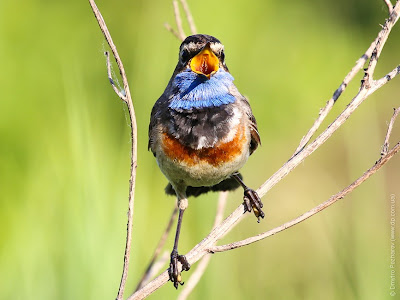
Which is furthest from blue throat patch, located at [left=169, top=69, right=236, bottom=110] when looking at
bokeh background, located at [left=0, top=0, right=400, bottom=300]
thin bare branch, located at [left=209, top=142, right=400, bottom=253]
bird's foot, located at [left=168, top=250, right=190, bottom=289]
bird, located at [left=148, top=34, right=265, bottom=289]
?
thin bare branch, located at [left=209, top=142, right=400, bottom=253]

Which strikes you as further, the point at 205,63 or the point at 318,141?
the point at 205,63

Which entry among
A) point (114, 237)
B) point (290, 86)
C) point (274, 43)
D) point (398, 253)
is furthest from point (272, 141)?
point (114, 237)

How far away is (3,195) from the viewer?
4.42 metres

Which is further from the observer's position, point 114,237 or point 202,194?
point 202,194

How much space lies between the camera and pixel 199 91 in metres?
3.26

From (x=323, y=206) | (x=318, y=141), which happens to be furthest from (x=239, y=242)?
(x=318, y=141)

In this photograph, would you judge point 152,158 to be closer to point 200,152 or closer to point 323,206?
point 200,152

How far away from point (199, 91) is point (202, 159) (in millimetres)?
313

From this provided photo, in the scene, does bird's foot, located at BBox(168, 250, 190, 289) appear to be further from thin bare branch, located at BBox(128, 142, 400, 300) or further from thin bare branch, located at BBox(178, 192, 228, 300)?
thin bare branch, located at BBox(128, 142, 400, 300)

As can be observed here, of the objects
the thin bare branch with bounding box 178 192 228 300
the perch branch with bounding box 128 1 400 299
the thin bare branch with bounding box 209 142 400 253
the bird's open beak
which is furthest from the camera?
the bird's open beak

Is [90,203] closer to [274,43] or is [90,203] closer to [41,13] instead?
[41,13]

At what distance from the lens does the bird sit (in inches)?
127

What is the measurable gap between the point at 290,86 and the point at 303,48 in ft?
1.93

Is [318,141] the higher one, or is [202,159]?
[318,141]
